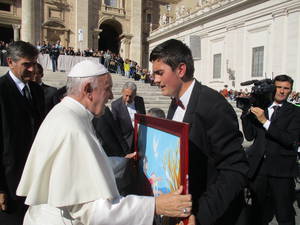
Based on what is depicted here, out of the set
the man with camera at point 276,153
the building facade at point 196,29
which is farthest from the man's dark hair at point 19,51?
the building facade at point 196,29

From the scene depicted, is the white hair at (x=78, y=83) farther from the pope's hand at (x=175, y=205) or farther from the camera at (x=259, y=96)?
the camera at (x=259, y=96)

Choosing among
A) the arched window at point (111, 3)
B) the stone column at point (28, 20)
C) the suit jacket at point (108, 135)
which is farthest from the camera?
the arched window at point (111, 3)

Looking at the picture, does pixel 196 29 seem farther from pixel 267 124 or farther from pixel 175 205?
pixel 175 205

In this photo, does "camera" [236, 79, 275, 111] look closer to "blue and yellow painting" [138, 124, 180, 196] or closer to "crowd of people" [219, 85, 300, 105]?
"blue and yellow painting" [138, 124, 180, 196]

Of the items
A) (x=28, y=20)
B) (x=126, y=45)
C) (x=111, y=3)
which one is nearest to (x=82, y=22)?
(x=111, y=3)

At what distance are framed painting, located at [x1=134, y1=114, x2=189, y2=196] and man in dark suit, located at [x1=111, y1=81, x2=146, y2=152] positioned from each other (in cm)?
288

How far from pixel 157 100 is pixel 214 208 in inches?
539

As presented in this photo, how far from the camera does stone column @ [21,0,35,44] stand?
102 ft

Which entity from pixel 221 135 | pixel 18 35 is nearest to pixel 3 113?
pixel 221 135

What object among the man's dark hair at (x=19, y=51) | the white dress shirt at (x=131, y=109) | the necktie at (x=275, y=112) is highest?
the man's dark hair at (x=19, y=51)

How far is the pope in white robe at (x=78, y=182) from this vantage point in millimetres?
1422

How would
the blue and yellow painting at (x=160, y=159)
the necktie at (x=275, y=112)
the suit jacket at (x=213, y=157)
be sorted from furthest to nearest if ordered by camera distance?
the necktie at (x=275, y=112) → the suit jacket at (x=213, y=157) → the blue and yellow painting at (x=160, y=159)

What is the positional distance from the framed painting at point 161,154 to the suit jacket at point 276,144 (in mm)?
1728

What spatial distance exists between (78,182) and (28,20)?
34289mm
